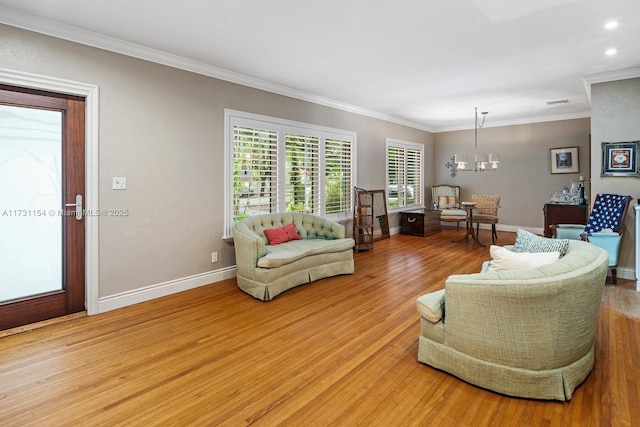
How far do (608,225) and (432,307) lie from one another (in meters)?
3.47

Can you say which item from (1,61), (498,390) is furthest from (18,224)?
(498,390)

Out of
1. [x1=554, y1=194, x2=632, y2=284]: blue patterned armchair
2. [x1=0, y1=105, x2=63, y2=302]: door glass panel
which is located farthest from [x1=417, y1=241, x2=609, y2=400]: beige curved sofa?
[x1=0, y1=105, x2=63, y2=302]: door glass panel

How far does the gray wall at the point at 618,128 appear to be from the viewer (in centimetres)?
431

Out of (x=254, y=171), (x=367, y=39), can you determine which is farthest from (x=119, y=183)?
(x=367, y=39)

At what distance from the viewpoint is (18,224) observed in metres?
2.99

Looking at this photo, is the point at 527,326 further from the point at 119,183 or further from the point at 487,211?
the point at 487,211

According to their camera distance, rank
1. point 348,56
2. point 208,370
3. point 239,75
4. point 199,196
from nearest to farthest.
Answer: point 208,370 < point 348,56 < point 199,196 < point 239,75

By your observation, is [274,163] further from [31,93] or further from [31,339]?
[31,339]

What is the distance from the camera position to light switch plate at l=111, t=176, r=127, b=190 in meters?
3.43

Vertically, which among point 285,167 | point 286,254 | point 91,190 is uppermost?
point 285,167

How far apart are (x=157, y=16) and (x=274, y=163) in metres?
2.41

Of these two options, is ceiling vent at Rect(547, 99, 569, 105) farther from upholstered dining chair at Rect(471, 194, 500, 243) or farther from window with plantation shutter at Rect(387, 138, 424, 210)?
window with plantation shutter at Rect(387, 138, 424, 210)

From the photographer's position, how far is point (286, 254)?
3.91 meters

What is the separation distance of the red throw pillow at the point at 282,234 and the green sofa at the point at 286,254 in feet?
0.21
